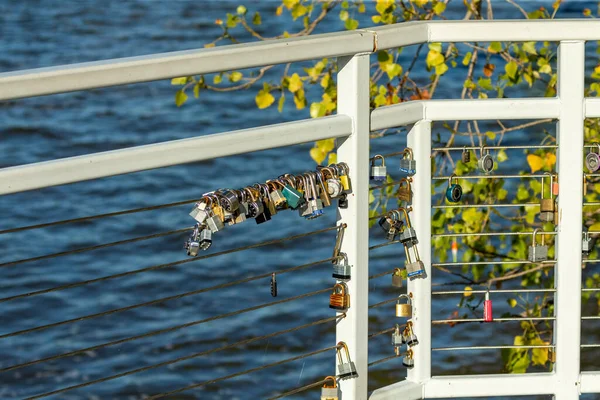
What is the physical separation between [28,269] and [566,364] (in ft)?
24.3

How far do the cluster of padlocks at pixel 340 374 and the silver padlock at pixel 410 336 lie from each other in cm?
27

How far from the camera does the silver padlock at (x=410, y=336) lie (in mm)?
2865

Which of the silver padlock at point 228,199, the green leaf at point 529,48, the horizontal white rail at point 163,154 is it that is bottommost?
the silver padlock at point 228,199

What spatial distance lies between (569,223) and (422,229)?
1.31 ft

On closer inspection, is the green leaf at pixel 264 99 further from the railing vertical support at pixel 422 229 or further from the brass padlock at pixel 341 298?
the brass padlock at pixel 341 298

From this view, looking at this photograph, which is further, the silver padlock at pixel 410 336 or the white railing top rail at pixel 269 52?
the silver padlock at pixel 410 336

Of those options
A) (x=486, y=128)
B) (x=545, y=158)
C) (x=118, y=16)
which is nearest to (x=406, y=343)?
(x=545, y=158)

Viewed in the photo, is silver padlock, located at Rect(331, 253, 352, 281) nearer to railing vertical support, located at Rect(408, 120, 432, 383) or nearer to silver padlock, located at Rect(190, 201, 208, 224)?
railing vertical support, located at Rect(408, 120, 432, 383)

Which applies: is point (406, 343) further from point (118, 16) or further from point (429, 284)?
point (118, 16)

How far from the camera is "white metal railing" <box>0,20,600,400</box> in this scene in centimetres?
203

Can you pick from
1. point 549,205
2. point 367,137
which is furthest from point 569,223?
point 367,137

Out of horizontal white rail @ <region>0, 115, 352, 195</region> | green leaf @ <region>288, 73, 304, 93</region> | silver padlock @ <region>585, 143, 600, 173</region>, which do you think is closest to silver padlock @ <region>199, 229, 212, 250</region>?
horizontal white rail @ <region>0, 115, 352, 195</region>

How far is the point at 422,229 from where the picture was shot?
9.45 feet

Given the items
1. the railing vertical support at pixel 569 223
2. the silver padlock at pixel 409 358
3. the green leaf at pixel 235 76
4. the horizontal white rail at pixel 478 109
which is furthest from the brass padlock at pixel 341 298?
the green leaf at pixel 235 76
